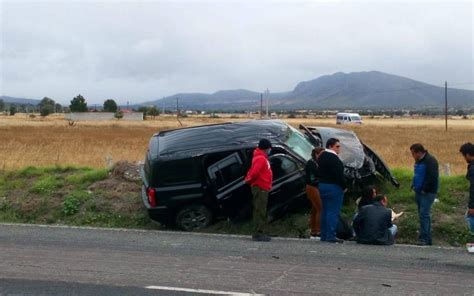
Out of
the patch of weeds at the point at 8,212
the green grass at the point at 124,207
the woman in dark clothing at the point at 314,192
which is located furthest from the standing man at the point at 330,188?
the patch of weeds at the point at 8,212

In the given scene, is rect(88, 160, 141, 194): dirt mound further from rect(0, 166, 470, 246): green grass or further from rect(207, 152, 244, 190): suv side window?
rect(207, 152, 244, 190): suv side window

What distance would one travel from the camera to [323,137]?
1138 centimetres

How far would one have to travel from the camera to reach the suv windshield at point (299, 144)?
10.1 metres

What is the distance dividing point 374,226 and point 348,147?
232 centimetres

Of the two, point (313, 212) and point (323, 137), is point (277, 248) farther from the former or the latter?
point (323, 137)

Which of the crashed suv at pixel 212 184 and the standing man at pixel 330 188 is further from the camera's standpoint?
the crashed suv at pixel 212 184

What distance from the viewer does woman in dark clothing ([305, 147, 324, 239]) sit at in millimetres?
9164

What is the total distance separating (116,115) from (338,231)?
9711cm

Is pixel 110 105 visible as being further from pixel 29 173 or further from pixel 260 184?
pixel 260 184

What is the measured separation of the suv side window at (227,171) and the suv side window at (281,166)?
1.81ft

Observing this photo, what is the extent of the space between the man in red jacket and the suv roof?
90cm

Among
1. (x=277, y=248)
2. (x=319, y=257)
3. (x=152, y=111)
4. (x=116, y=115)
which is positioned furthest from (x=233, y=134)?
(x=152, y=111)

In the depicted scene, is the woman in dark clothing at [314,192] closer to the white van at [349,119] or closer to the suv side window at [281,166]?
the suv side window at [281,166]

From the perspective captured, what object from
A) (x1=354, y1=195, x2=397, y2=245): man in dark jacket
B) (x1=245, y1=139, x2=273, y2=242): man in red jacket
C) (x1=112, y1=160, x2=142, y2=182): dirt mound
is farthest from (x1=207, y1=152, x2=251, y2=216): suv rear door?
(x1=112, y1=160, x2=142, y2=182): dirt mound
